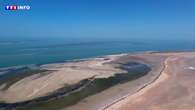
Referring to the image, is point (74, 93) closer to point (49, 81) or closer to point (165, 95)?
point (49, 81)

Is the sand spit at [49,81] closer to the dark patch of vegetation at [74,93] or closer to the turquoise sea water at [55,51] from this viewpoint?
the dark patch of vegetation at [74,93]

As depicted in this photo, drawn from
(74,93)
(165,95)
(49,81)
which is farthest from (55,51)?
(165,95)

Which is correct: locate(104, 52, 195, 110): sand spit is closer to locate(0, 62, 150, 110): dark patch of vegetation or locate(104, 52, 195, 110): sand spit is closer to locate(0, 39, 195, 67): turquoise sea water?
locate(0, 62, 150, 110): dark patch of vegetation

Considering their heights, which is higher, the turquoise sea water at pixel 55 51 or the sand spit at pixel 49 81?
the sand spit at pixel 49 81

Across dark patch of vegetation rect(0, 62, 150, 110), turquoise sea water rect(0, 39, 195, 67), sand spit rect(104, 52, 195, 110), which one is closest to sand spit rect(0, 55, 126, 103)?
dark patch of vegetation rect(0, 62, 150, 110)

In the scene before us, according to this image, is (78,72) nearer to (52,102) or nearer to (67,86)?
(67,86)

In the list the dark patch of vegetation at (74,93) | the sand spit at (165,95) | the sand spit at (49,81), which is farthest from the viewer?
the sand spit at (49,81)

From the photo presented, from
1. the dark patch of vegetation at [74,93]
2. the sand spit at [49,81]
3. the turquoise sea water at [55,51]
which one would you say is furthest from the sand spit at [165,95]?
the turquoise sea water at [55,51]

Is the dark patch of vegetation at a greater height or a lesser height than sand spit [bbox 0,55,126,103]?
lesser

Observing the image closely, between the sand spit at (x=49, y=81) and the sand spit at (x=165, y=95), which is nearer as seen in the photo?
the sand spit at (x=165, y=95)
